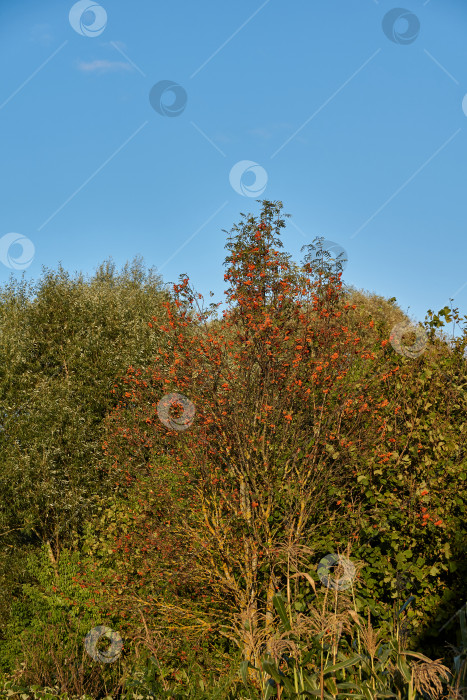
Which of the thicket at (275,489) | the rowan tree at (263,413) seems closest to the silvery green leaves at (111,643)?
the thicket at (275,489)

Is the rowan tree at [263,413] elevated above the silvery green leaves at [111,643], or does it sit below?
above

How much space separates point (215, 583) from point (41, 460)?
9.46 m

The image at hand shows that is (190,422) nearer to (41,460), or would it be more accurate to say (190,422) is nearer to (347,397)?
(347,397)

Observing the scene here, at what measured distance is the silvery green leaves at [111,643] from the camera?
29.6 feet

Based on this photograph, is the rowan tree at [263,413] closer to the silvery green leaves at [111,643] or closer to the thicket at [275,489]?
the thicket at [275,489]

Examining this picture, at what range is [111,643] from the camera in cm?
1196

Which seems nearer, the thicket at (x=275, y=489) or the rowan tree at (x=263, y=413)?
the thicket at (x=275, y=489)

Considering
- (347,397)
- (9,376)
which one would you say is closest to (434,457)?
(347,397)

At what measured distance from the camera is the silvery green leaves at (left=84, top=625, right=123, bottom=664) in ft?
29.6

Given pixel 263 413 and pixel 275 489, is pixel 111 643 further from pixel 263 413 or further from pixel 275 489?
pixel 263 413

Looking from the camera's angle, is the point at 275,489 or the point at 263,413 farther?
the point at 275,489

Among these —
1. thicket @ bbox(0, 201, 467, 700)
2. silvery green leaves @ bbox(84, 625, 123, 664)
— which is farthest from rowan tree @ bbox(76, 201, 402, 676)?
silvery green leaves @ bbox(84, 625, 123, 664)

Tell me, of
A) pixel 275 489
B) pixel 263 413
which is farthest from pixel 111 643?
pixel 263 413

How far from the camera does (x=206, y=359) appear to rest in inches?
384
